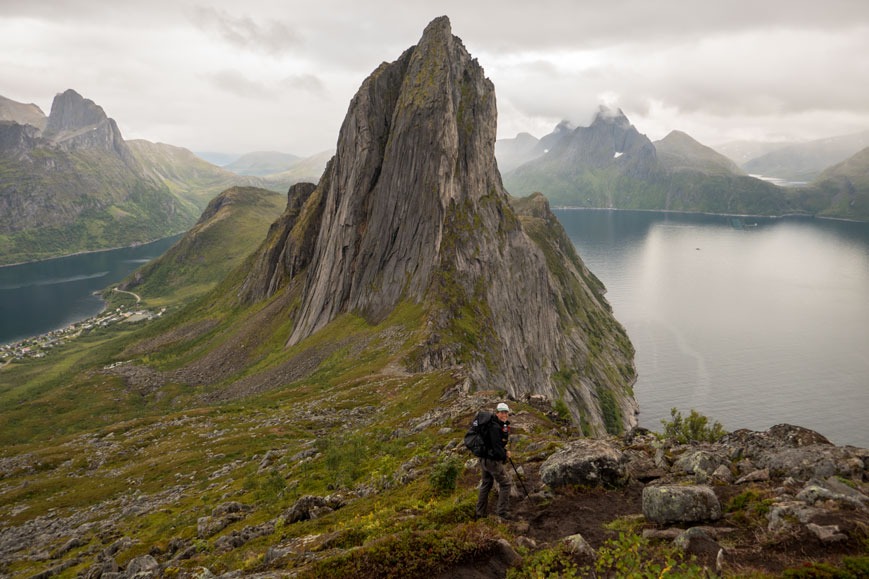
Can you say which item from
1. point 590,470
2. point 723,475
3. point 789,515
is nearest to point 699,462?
point 723,475

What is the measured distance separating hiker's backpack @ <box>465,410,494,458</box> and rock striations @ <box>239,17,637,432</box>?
43834 mm

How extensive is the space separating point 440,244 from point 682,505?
69.6 m

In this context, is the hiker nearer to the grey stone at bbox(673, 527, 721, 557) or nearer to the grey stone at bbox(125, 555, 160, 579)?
the grey stone at bbox(673, 527, 721, 557)

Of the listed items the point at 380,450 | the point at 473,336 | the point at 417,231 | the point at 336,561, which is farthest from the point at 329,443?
the point at 417,231

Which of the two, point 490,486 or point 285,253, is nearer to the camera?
point 490,486

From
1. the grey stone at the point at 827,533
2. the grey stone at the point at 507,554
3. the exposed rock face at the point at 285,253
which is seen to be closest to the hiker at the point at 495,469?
the grey stone at the point at 507,554

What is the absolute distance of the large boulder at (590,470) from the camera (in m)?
16.3

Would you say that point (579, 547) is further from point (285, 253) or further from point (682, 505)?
point (285, 253)

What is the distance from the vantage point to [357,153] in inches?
3866

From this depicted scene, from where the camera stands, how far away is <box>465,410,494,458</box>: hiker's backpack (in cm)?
1500

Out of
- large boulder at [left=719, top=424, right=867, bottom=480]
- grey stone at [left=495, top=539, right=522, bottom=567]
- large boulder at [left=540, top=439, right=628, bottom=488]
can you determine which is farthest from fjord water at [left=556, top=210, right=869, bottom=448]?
grey stone at [left=495, top=539, right=522, bottom=567]

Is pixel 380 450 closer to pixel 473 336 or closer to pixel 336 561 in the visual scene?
pixel 336 561

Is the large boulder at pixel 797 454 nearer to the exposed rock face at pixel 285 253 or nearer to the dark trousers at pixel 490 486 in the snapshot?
the dark trousers at pixel 490 486

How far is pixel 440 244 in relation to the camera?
265 feet
